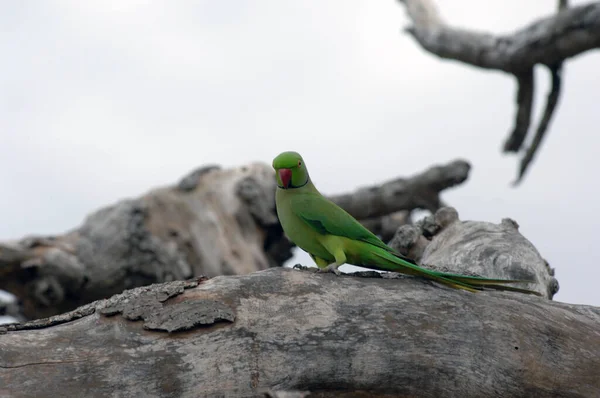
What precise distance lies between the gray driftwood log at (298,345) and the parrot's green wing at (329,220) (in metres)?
0.31

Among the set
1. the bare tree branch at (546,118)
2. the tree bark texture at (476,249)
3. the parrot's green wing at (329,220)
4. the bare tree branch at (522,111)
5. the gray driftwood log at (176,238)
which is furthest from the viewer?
the bare tree branch at (522,111)

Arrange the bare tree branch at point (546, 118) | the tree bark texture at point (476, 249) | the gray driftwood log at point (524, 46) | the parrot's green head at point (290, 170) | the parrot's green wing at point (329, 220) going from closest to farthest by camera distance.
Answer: the parrot's green wing at point (329, 220)
the parrot's green head at point (290, 170)
the tree bark texture at point (476, 249)
the gray driftwood log at point (524, 46)
the bare tree branch at point (546, 118)

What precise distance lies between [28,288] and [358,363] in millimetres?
5146

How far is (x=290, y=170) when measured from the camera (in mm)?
3629

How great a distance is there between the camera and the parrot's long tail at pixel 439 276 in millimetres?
3312

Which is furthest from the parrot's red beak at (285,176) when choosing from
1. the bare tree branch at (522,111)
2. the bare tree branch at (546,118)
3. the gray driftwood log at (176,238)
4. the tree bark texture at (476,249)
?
the bare tree branch at (522,111)

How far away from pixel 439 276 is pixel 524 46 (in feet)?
17.1

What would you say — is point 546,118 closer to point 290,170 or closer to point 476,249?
point 476,249

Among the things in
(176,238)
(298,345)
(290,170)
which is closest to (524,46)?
(176,238)

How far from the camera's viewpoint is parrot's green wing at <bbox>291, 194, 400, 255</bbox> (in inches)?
138

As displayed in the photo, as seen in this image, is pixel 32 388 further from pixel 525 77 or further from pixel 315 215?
pixel 525 77

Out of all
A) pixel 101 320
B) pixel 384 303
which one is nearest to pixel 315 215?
pixel 384 303

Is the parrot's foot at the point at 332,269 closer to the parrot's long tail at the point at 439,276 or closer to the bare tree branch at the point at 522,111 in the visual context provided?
the parrot's long tail at the point at 439,276

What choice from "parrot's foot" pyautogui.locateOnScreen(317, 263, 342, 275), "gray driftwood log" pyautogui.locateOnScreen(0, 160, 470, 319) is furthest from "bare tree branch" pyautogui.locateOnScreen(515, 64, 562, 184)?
"parrot's foot" pyautogui.locateOnScreen(317, 263, 342, 275)
